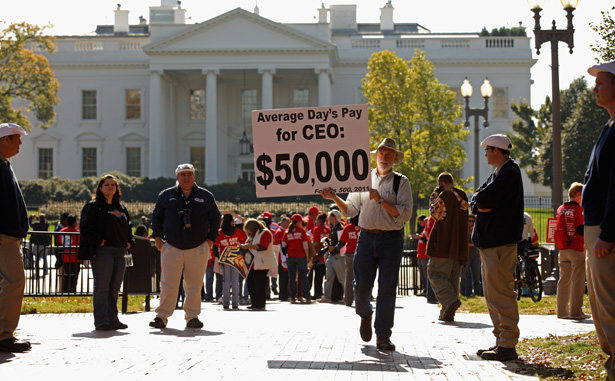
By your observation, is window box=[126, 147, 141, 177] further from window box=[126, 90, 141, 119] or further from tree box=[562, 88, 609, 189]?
tree box=[562, 88, 609, 189]

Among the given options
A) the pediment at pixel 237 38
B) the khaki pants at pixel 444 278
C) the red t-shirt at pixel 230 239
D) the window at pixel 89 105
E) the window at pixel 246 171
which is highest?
the pediment at pixel 237 38

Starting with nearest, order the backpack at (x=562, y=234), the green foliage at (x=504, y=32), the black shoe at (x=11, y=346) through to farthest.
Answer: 1. the black shoe at (x=11, y=346)
2. the backpack at (x=562, y=234)
3. the green foliage at (x=504, y=32)

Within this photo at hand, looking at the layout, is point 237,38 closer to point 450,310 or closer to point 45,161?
point 45,161

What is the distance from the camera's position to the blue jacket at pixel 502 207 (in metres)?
8.23

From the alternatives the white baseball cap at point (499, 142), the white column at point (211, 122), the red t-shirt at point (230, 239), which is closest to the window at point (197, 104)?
the white column at point (211, 122)

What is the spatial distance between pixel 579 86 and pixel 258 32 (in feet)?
76.5

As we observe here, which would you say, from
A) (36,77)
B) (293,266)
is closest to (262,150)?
(293,266)

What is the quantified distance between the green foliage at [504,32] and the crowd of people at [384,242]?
64.0m

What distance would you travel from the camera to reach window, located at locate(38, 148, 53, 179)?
68562 millimetres

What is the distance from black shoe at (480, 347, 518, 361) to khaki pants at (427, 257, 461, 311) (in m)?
3.71

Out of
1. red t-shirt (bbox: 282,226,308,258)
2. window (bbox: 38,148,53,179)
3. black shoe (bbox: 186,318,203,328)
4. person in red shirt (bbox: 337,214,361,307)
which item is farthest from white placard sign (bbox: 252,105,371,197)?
window (bbox: 38,148,53,179)

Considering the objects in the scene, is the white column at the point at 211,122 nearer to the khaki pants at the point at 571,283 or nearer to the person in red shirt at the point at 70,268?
the person in red shirt at the point at 70,268

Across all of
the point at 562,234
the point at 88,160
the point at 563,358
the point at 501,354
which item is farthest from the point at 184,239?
the point at 88,160

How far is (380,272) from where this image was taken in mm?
8695
